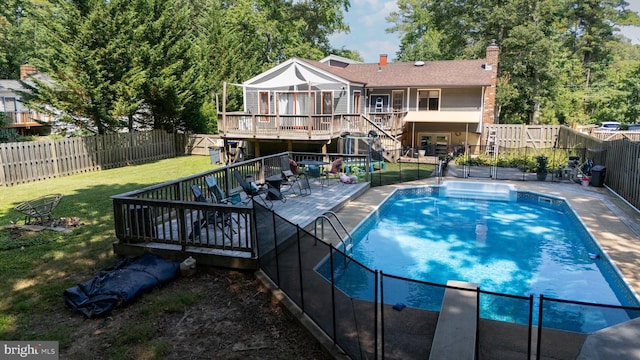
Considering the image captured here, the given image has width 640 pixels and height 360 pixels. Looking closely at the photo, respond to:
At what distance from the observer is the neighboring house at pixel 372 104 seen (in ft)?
64.0

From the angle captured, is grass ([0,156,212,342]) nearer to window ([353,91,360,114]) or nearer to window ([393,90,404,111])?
window ([353,91,360,114])

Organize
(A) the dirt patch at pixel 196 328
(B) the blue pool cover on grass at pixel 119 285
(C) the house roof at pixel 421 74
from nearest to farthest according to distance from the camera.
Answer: (A) the dirt patch at pixel 196 328 < (B) the blue pool cover on grass at pixel 119 285 < (C) the house roof at pixel 421 74

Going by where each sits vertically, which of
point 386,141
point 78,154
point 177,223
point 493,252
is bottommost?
point 493,252

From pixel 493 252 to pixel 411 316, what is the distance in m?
5.53

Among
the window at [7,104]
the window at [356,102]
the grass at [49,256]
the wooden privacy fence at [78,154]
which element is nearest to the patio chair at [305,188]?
the grass at [49,256]

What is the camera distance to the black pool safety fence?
3.87 m

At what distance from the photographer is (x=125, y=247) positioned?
759 cm

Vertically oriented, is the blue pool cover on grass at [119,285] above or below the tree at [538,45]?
below

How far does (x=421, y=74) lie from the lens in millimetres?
26234

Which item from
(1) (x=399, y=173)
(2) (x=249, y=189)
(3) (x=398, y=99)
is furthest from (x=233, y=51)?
(2) (x=249, y=189)

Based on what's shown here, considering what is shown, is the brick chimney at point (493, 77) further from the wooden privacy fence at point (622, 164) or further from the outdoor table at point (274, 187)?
the outdoor table at point (274, 187)

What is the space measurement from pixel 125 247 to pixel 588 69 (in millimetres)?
45749

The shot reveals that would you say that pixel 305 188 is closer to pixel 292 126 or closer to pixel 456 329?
pixel 292 126

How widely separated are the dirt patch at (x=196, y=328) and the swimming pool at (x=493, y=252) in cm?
129
